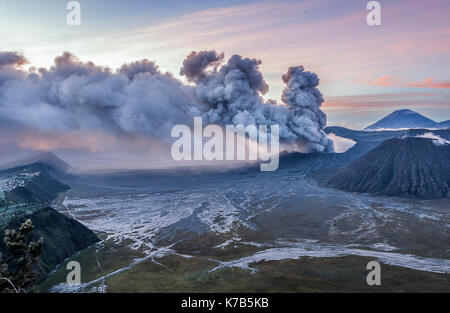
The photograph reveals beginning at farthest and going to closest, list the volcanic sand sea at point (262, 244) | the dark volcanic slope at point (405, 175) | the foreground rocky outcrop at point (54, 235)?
1. the dark volcanic slope at point (405, 175)
2. the foreground rocky outcrop at point (54, 235)
3. the volcanic sand sea at point (262, 244)

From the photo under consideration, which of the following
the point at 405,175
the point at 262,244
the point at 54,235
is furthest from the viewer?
the point at 405,175

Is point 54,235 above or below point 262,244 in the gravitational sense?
above

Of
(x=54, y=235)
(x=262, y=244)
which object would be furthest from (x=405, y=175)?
(x=54, y=235)

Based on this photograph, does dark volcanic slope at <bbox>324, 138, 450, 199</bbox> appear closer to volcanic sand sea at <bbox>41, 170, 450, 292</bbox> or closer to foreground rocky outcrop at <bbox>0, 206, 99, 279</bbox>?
volcanic sand sea at <bbox>41, 170, 450, 292</bbox>

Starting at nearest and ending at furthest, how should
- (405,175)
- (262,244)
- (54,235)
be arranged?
(54,235)
(262,244)
(405,175)

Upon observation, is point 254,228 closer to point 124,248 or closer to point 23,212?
point 124,248

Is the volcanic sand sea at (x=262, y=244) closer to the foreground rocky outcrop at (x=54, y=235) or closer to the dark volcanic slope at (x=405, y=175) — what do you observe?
the foreground rocky outcrop at (x=54, y=235)

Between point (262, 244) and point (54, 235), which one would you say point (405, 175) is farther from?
point (54, 235)

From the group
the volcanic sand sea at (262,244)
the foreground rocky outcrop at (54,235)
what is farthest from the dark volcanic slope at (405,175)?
the foreground rocky outcrop at (54,235)
